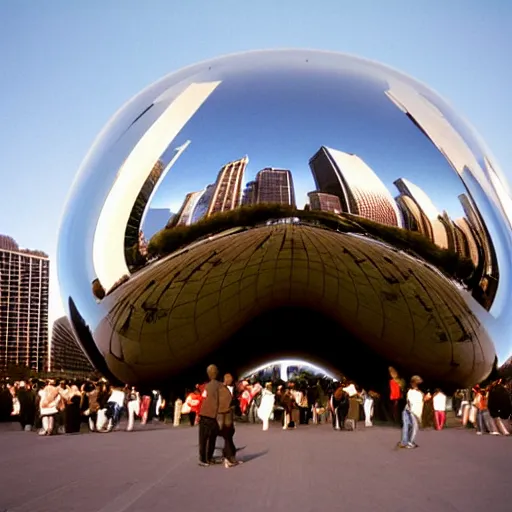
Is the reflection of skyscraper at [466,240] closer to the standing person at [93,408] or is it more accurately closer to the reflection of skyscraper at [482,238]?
the reflection of skyscraper at [482,238]

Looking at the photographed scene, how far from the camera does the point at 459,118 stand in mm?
11797

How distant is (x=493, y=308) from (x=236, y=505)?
19.0 ft

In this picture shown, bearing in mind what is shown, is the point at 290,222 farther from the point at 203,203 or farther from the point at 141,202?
the point at 141,202

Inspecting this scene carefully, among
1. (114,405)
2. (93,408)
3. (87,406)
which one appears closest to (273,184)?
(114,405)

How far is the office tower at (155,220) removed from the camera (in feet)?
32.6

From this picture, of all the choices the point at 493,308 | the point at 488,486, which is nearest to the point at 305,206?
the point at 493,308

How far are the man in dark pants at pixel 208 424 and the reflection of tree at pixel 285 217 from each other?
1543 mm

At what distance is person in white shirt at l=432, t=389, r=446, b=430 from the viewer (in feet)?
44.2

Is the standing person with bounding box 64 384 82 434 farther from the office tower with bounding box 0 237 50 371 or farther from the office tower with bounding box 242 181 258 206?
the office tower with bounding box 0 237 50 371

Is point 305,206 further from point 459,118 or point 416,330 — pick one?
point 459,118

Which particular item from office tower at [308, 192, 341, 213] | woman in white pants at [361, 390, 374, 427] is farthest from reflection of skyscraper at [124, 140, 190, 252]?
woman in white pants at [361, 390, 374, 427]

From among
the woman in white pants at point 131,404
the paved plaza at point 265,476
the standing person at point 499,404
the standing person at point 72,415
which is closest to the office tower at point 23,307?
the standing person at point 72,415

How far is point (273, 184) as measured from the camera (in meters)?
9.65

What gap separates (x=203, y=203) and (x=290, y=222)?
3.15ft
